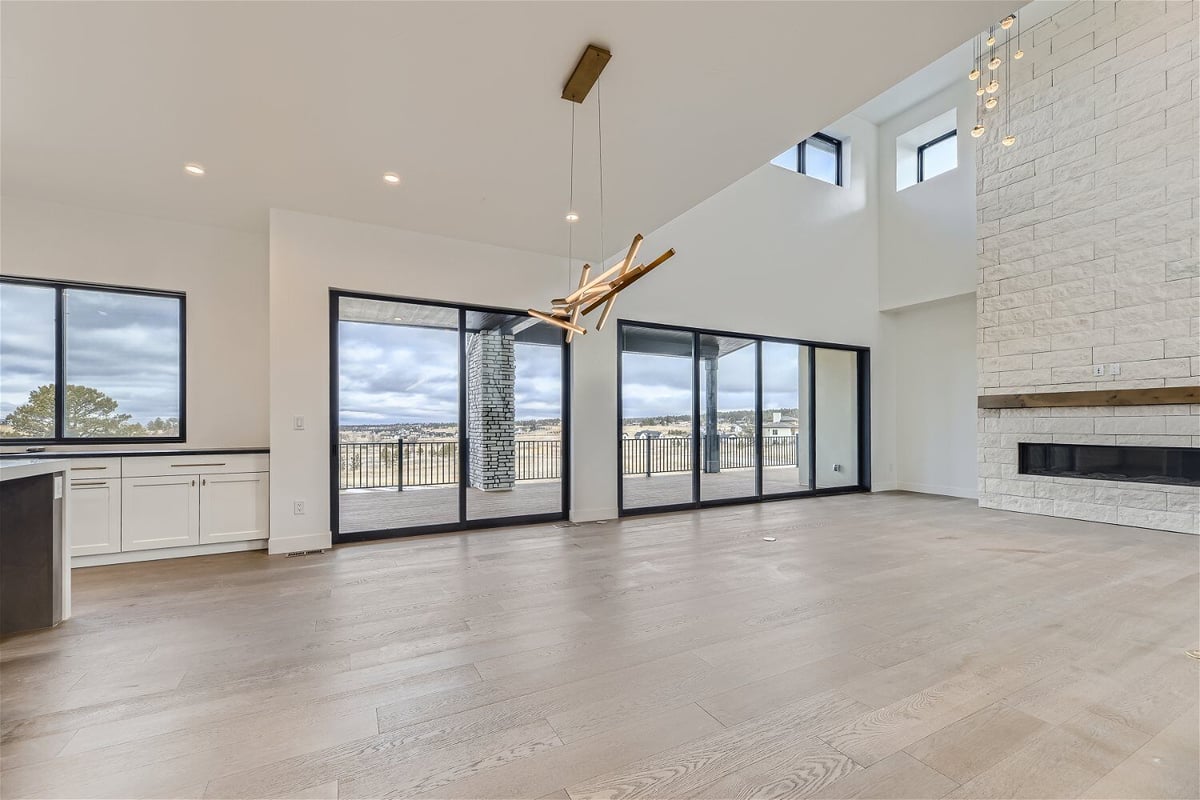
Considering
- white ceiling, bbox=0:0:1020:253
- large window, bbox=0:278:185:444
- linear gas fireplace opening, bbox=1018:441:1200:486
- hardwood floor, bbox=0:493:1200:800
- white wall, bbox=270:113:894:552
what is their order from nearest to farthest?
1. hardwood floor, bbox=0:493:1200:800
2. white ceiling, bbox=0:0:1020:253
3. large window, bbox=0:278:185:444
4. white wall, bbox=270:113:894:552
5. linear gas fireplace opening, bbox=1018:441:1200:486

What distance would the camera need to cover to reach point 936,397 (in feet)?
25.0

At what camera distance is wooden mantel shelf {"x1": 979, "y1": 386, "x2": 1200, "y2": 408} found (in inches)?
192

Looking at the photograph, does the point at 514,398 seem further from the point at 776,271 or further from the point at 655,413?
the point at 776,271

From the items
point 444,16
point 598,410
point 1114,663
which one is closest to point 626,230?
point 598,410

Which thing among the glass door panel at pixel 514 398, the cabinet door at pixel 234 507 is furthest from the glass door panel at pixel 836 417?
the cabinet door at pixel 234 507

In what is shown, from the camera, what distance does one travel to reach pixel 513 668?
90.1 inches

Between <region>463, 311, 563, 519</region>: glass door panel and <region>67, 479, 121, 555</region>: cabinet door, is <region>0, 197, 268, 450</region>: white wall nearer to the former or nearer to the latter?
<region>67, 479, 121, 555</region>: cabinet door

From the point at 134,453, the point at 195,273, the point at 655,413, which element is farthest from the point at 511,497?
the point at 195,273

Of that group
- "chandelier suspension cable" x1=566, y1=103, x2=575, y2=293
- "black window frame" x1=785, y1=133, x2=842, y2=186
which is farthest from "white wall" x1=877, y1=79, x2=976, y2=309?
"chandelier suspension cable" x1=566, y1=103, x2=575, y2=293

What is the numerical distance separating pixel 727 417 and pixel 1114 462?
419cm

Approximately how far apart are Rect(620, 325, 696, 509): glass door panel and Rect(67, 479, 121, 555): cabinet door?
4.61 m

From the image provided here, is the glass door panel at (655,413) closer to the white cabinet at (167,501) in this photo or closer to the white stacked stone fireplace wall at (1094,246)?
the white cabinet at (167,501)

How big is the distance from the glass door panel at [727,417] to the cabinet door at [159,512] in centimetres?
534

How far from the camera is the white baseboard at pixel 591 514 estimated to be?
218 inches
